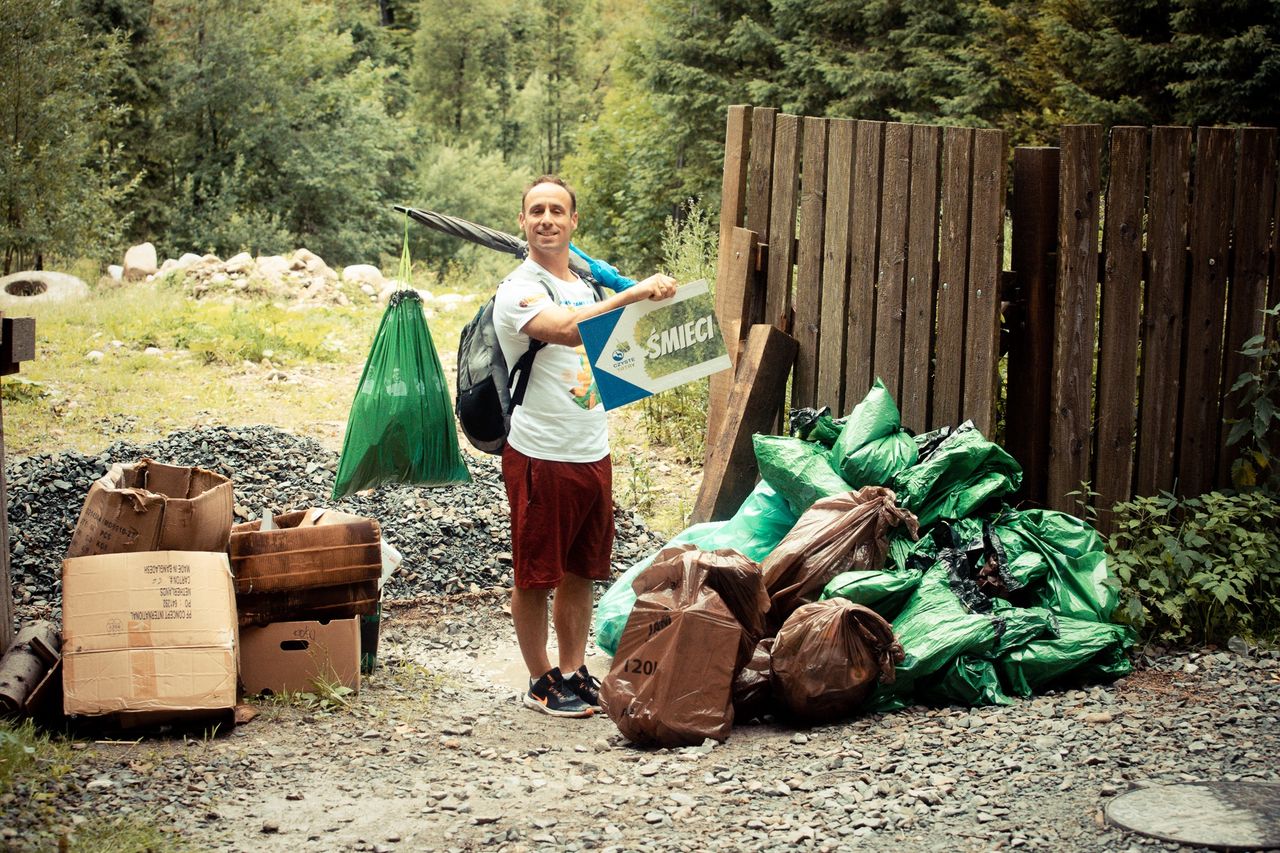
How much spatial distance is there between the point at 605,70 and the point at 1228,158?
45.9 metres

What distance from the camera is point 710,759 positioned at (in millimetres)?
3727

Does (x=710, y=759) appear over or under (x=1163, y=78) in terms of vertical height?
under

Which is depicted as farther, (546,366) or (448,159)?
(448,159)

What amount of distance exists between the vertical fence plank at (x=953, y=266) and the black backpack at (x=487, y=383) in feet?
5.55

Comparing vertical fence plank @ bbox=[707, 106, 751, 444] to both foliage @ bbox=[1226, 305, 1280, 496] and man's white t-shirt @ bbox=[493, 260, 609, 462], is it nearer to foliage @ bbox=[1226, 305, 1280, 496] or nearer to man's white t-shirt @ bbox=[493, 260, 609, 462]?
A: man's white t-shirt @ bbox=[493, 260, 609, 462]

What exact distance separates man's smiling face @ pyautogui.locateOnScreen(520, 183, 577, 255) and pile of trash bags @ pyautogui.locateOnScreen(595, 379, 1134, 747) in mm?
1205

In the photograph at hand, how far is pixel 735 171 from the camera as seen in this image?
234 inches

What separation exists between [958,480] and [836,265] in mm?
1329

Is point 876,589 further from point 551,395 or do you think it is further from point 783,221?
point 783,221

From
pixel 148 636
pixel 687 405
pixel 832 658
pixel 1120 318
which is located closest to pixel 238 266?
pixel 687 405

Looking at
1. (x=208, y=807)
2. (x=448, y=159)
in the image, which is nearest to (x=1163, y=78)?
(x=208, y=807)

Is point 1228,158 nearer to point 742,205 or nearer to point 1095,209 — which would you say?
point 1095,209

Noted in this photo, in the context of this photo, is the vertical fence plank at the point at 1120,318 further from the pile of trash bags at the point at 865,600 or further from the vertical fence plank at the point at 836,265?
the vertical fence plank at the point at 836,265

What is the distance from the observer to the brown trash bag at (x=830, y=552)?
14.4 ft
